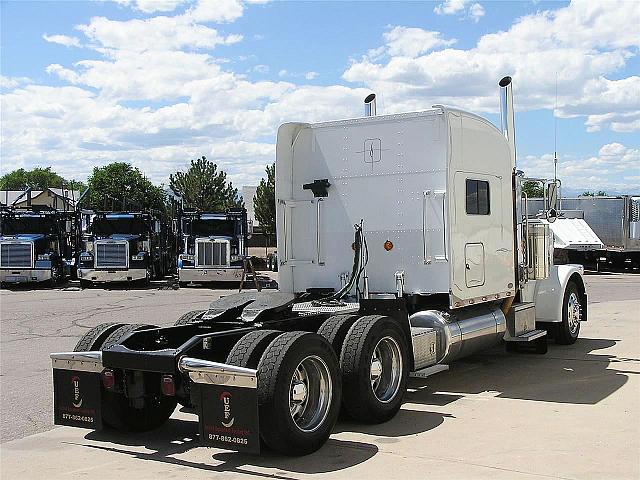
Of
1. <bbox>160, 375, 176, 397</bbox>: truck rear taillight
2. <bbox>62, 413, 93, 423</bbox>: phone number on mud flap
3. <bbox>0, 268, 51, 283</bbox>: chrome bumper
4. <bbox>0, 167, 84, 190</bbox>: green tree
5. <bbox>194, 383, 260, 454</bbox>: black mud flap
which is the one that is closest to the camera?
<bbox>194, 383, 260, 454</bbox>: black mud flap

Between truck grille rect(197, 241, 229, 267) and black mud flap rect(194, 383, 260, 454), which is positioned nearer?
black mud flap rect(194, 383, 260, 454)

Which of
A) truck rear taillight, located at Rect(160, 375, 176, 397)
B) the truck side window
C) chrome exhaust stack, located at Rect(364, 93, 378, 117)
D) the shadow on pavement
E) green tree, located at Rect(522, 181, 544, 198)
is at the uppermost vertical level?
chrome exhaust stack, located at Rect(364, 93, 378, 117)

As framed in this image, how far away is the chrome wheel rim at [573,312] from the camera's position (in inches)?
486

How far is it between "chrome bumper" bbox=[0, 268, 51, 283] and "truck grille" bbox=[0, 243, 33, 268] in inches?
7.2

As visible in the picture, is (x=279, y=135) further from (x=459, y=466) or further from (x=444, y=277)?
(x=459, y=466)

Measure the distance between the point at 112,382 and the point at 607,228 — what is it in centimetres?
3044

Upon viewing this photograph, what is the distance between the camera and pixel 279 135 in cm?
1009

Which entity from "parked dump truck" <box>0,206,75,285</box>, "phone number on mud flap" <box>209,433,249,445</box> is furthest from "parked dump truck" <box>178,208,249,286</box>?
"phone number on mud flap" <box>209,433,249,445</box>

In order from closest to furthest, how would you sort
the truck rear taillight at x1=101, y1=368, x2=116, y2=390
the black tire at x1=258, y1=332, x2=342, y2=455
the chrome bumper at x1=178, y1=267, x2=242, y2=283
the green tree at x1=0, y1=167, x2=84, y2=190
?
the black tire at x1=258, y1=332, x2=342, y2=455, the truck rear taillight at x1=101, y1=368, x2=116, y2=390, the chrome bumper at x1=178, y1=267, x2=242, y2=283, the green tree at x1=0, y1=167, x2=84, y2=190

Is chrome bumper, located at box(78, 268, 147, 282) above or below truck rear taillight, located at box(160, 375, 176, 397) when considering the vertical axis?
above

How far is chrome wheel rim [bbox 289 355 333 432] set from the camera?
21.5ft

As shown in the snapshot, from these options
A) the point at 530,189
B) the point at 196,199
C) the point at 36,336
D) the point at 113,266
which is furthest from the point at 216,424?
the point at 196,199

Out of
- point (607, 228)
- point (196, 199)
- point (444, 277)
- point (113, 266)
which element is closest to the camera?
point (444, 277)

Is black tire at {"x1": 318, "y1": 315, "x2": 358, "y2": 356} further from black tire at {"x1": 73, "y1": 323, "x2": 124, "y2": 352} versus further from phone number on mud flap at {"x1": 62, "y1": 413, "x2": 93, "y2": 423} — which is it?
phone number on mud flap at {"x1": 62, "y1": 413, "x2": 93, "y2": 423}
